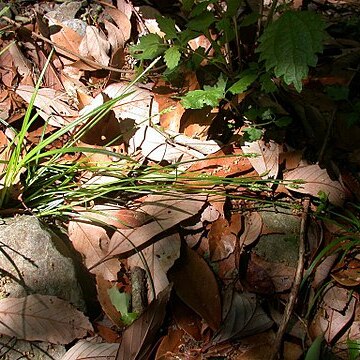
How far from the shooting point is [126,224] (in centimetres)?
185

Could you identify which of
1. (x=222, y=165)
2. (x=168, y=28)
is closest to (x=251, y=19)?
(x=168, y=28)

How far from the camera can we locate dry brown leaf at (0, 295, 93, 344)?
160cm

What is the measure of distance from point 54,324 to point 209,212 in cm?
63

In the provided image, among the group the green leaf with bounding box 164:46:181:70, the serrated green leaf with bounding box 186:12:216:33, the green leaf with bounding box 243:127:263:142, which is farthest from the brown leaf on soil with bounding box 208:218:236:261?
the serrated green leaf with bounding box 186:12:216:33

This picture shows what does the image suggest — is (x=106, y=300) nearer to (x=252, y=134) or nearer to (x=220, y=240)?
(x=220, y=240)

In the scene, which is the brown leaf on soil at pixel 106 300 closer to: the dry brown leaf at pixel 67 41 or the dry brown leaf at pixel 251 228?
the dry brown leaf at pixel 251 228

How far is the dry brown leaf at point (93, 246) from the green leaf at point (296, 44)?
77cm

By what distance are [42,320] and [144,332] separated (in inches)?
11.6

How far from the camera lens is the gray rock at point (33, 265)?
168cm

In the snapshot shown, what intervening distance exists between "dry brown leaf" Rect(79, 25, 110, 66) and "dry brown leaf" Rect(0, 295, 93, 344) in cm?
106

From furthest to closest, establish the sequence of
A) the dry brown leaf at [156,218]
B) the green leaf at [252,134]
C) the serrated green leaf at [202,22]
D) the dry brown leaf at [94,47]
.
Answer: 1. the dry brown leaf at [94,47]
2. the green leaf at [252,134]
3. the serrated green leaf at [202,22]
4. the dry brown leaf at [156,218]

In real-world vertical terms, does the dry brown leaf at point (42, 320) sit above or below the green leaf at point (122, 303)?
above

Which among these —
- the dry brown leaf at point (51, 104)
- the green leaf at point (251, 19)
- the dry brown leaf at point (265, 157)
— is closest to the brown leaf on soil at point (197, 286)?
the dry brown leaf at point (265, 157)

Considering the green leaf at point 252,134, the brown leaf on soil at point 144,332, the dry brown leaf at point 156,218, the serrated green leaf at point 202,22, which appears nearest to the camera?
the brown leaf on soil at point 144,332
